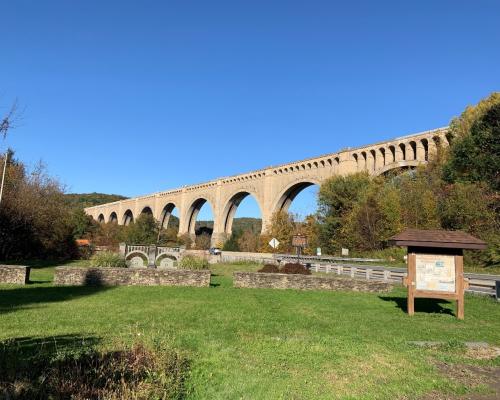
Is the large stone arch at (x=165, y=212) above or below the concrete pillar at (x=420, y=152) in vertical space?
below

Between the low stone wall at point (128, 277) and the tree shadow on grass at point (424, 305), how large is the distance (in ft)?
22.0

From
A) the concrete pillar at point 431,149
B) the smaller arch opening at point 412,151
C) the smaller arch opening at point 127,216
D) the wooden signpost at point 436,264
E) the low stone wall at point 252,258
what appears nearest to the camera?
the wooden signpost at point 436,264

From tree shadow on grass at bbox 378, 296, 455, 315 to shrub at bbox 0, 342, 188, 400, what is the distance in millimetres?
8018

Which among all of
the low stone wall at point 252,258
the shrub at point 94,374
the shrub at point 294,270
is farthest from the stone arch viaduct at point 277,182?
the shrub at point 94,374

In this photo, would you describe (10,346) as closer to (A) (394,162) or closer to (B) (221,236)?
(A) (394,162)

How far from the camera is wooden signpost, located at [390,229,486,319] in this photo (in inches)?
397

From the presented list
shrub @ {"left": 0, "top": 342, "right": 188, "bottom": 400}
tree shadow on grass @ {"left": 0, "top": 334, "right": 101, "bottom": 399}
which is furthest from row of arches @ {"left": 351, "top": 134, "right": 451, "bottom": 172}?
shrub @ {"left": 0, "top": 342, "right": 188, "bottom": 400}

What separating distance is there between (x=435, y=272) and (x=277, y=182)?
155 feet

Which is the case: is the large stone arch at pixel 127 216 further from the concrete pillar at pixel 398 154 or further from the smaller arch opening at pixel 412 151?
the smaller arch opening at pixel 412 151

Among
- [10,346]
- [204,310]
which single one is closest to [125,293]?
[204,310]

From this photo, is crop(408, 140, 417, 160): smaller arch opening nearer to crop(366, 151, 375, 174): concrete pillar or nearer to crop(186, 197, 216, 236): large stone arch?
crop(366, 151, 375, 174): concrete pillar

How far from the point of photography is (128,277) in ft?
49.6

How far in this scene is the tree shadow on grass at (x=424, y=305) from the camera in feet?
37.3

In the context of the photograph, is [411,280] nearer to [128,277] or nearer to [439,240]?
[439,240]
